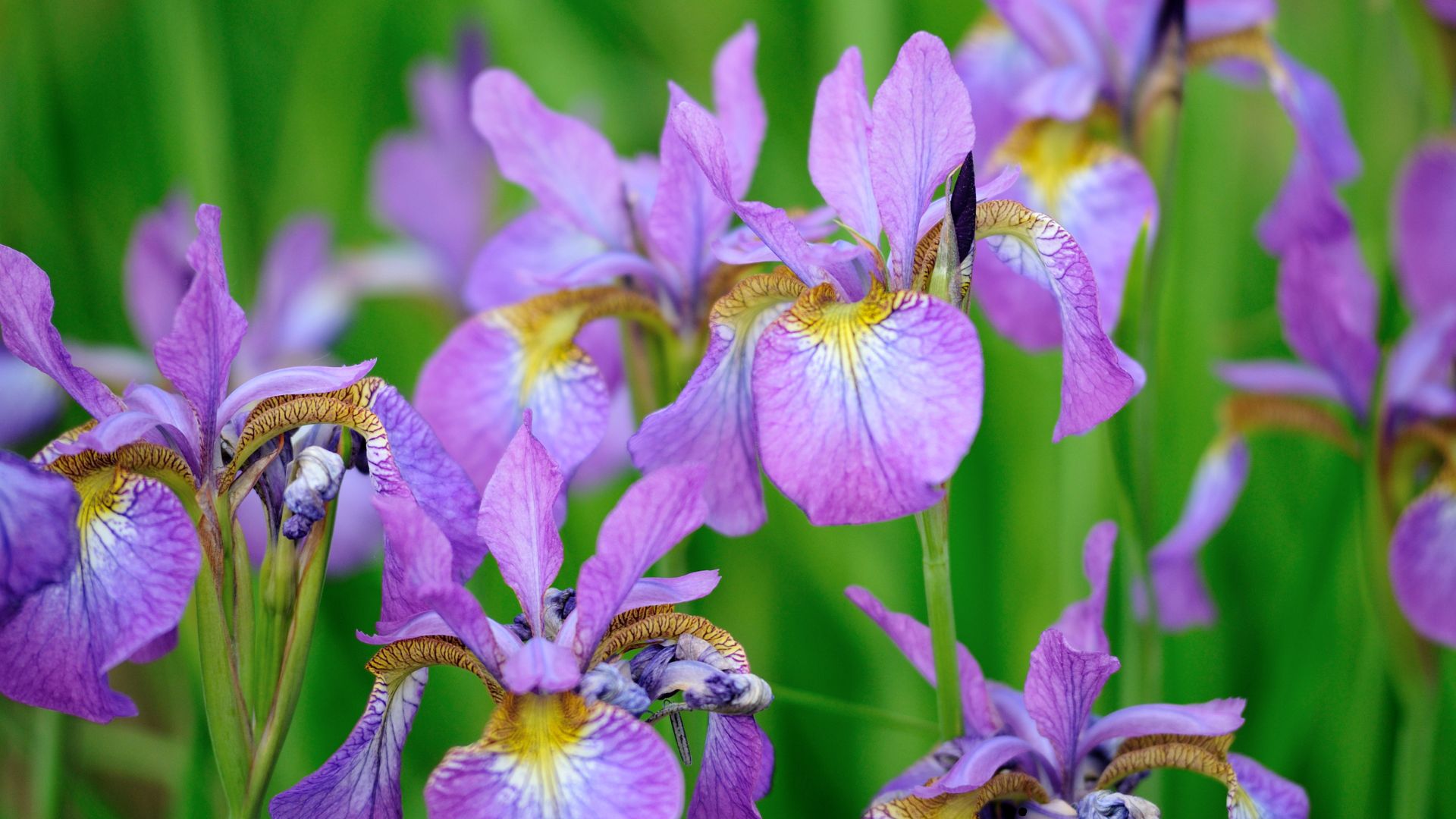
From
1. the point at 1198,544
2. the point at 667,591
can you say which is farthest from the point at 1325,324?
the point at 667,591

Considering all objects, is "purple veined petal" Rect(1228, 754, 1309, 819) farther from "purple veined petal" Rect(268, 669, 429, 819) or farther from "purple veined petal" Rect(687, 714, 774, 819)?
"purple veined petal" Rect(268, 669, 429, 819)

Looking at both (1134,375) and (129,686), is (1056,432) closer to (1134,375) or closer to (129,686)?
(1134,375)

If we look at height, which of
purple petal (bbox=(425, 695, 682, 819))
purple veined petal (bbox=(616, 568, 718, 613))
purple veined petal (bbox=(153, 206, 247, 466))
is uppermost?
purple veined petal (bbox=(153, 206, 247, 466))

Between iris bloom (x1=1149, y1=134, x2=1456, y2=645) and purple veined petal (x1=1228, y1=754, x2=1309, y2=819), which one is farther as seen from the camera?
iris bloom (x1=1149, y1=134, x2=1456, y2=645)

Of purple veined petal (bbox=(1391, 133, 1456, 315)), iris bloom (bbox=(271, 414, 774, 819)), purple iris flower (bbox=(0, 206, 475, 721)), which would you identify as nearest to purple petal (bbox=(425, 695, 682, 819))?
iris bloom (bbox=(271, 414, 774, 819))

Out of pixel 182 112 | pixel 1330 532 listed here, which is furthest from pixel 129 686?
pixel 1330 532

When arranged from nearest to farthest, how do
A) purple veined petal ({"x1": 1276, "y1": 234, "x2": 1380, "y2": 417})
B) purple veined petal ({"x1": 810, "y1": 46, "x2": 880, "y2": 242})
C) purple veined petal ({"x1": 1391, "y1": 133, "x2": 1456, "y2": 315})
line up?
purple veined petal ({"x1": 810, "y1": 46, "x2": 880, "y2": 242}) → purple veined petal ({"x1": 1276, "y1": 234, "x2": 1380, "y2": 417}) → purple veined petal ({"x1": 1391, "y1": 133, "x2": 1456, "y2": 315})
